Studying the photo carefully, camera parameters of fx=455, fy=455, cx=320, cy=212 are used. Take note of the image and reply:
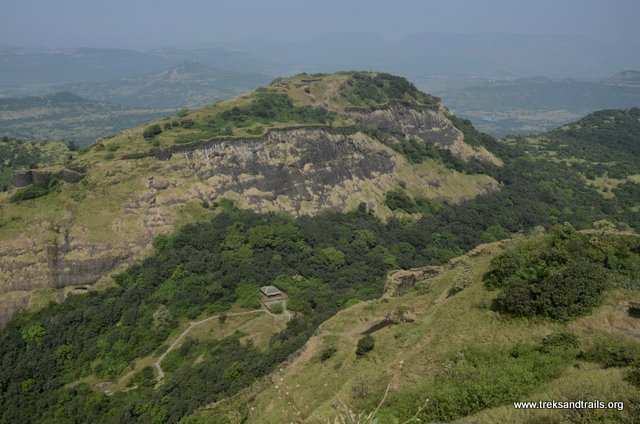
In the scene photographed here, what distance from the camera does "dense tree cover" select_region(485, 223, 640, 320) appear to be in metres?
19.4

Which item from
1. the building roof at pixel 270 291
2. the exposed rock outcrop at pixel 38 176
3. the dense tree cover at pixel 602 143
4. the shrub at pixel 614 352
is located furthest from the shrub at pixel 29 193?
the dense tree cover at pixel 602 143

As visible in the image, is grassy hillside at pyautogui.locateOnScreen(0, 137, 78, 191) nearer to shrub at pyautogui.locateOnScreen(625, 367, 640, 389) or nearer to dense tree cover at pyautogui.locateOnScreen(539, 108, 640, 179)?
shrub at pyautogui.locateOnScreen(625, 367, 640, 389)

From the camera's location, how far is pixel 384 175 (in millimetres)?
80250

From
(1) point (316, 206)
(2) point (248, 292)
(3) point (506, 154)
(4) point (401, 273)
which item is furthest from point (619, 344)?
(3) point (506, 154)

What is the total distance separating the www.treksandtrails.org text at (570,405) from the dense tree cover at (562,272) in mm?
7118

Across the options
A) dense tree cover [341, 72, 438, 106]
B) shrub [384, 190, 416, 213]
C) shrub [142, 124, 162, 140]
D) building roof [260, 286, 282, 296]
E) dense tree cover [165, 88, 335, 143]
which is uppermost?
dense tree cover [341, 72, 438, 106]

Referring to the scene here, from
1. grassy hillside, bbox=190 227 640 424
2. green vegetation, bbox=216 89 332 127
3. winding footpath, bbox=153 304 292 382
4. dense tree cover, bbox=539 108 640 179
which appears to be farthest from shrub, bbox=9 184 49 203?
dense tree cover, bbox=539 108 640 179

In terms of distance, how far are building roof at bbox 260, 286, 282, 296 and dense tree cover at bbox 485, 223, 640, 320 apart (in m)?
27.3

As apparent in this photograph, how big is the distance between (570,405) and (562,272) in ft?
31.0

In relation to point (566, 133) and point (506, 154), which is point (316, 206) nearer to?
point (506, 154)

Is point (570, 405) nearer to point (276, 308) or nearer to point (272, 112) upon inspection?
point (276, 308)

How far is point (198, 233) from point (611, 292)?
46343 millimetres

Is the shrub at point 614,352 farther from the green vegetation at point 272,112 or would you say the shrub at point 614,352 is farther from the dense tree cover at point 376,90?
the dense tree cover at point 376,90

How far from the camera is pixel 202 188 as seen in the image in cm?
6216
